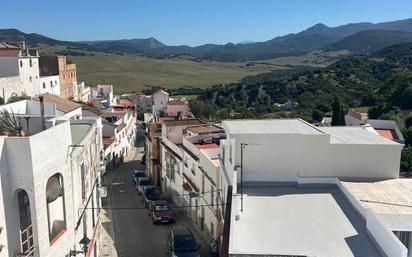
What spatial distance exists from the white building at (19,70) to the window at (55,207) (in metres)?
33.8

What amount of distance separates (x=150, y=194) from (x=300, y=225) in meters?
19.4

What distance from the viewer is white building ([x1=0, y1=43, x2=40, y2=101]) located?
4519 centimetres

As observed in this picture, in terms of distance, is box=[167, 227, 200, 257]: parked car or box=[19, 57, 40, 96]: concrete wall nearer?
box=[167, 227, 200, 257]: parked car

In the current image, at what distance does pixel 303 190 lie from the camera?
17.0 m

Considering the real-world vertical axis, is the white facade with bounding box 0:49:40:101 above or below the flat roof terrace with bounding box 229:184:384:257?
above

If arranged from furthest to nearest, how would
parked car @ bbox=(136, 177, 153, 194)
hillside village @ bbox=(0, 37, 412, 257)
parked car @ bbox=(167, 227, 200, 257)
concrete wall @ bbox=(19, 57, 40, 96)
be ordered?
concrete wall @ bbox=(19, 57, 40, 96) → parked car @ bbox=(136, 177, 153, 194) → parked car @ bbox=(167, 227, 200, 257) → hillside village @ bbox=(0, 37, 412, 257)

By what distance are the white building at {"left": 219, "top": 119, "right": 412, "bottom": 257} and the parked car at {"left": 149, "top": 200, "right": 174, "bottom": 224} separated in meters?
7.44

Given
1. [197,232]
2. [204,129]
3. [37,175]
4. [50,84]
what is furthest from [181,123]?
[50,84]

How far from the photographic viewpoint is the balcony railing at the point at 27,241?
11.1 meters

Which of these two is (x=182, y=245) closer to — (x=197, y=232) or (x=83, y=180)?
(x=197, y=232)

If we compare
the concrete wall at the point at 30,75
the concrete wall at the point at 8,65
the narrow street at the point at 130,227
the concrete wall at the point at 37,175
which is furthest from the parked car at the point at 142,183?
the concrete wall at the point at 8,65

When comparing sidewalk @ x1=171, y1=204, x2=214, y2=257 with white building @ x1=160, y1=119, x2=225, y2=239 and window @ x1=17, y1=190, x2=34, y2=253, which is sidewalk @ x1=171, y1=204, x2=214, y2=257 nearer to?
white building @ x1=160, y1=119, x2=225, y2=239

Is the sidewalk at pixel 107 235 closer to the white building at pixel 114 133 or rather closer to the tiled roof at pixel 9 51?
the white building at pixel 114 133

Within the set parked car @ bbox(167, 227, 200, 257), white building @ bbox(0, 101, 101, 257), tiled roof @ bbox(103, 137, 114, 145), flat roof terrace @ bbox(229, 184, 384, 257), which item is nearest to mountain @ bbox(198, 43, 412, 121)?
tiled roof @ bbox(103, 137, 114, 145)
